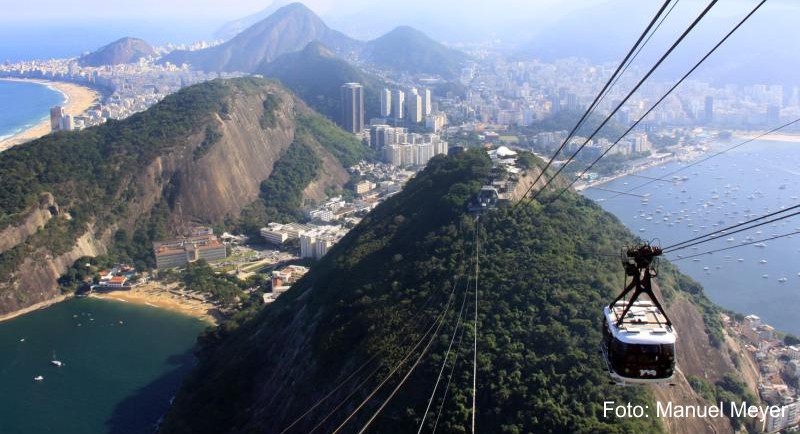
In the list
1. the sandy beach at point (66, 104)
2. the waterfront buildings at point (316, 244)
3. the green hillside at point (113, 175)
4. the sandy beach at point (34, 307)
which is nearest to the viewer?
the sandy beach at point (34, 307)

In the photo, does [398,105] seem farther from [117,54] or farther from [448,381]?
[117,54]

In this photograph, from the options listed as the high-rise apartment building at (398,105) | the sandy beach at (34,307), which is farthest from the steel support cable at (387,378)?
the high-rise apartment building at (398,105)

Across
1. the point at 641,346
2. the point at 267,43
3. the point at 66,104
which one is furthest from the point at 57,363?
the point at 267,43

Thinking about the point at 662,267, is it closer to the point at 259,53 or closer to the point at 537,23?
the point at 259,53

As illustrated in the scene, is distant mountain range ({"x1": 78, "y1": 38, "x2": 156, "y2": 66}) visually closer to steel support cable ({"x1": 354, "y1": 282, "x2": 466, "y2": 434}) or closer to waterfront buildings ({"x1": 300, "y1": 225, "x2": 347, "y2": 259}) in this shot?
waterfront buildings ({"x1": 300, "y1": 225, "x2": 347, "y2": 259})

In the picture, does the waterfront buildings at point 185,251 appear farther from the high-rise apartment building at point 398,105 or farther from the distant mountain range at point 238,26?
the distant mountain range at point 238,26

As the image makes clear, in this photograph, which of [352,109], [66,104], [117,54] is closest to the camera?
[352,109]
